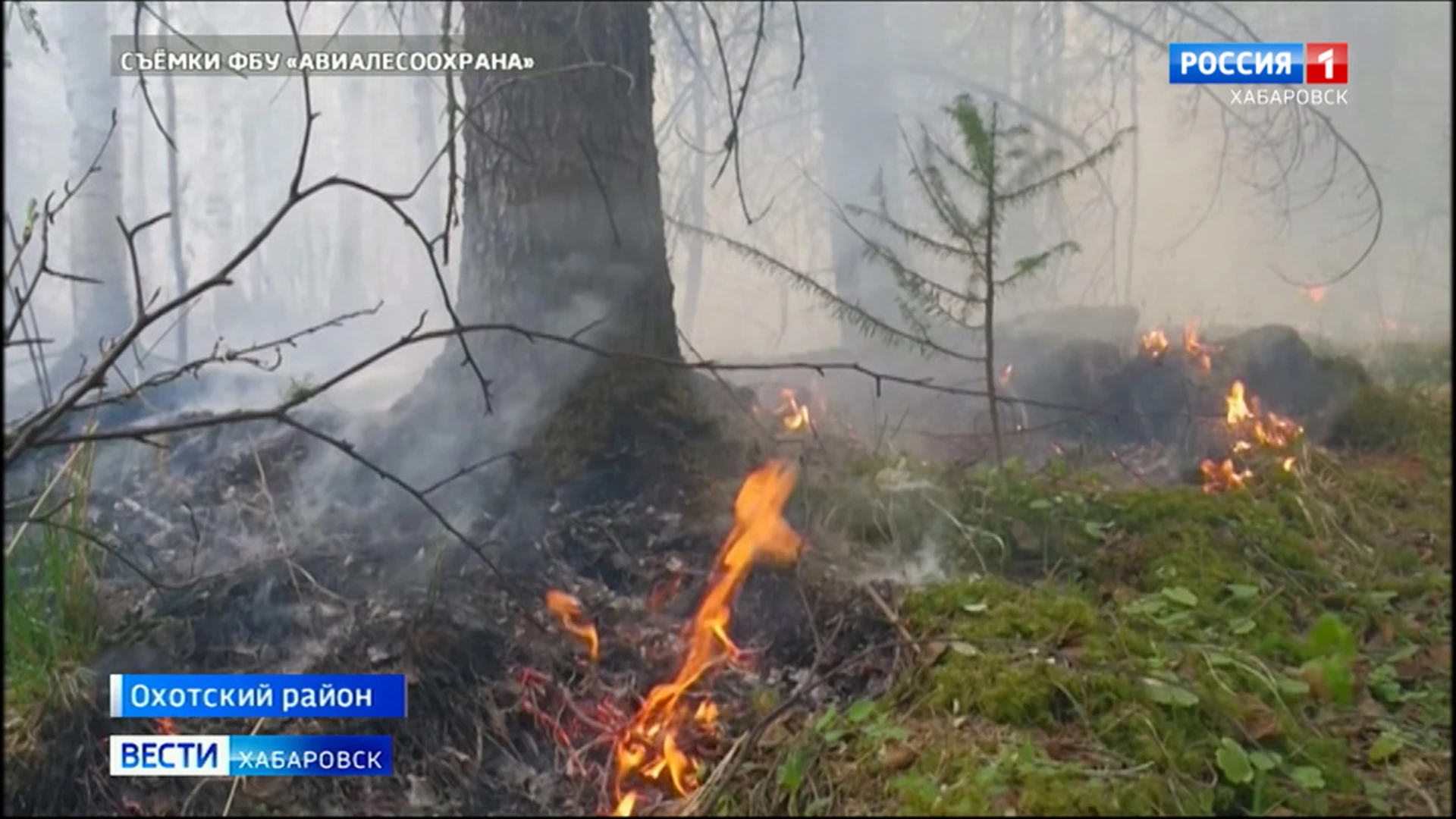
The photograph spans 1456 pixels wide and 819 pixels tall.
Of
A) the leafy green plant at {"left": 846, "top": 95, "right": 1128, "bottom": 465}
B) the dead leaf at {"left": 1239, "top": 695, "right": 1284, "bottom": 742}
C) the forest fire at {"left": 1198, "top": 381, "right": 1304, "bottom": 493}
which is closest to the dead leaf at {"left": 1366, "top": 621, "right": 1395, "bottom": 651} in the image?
the dead leaf at {"left": 1239, "top": 695, "right": 1284, "bottom": 742}

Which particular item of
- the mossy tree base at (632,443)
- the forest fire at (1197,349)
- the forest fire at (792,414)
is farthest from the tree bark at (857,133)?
the forest fire at (1197,349)

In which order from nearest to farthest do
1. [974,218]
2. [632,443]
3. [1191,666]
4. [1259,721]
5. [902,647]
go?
[1259,721], [1191,666], [902,647], [632,443], [974,218]

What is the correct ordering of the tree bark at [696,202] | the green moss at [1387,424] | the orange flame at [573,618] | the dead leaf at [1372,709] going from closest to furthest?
the dead leaf at [1372,709]
the green moss at [1387,424]
the orange flame at [573,618]
the tree bark at [696,202]

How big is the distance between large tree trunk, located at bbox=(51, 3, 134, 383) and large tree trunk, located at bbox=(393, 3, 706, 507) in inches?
28.7

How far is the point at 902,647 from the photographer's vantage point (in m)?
1.47

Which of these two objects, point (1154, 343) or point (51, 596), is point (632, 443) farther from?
point (1154, 343)

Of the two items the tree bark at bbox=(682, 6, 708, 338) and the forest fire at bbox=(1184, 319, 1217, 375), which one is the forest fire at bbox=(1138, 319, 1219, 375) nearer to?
the forest fire at bbox=(1184, 319, 1217, 375)

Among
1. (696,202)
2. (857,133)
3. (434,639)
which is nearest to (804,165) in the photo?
(857,133)

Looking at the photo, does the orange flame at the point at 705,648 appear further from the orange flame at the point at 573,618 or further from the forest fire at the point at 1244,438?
the forest fire at the point at 1244,438
